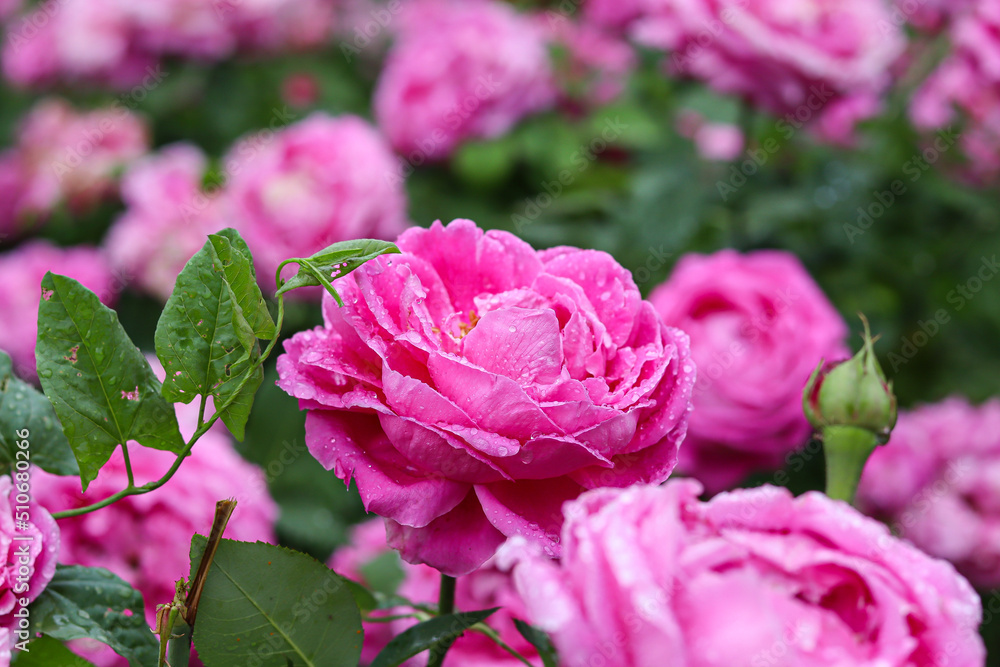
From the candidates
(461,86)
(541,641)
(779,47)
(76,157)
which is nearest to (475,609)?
(541,641)

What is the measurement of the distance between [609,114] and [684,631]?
4.46ft

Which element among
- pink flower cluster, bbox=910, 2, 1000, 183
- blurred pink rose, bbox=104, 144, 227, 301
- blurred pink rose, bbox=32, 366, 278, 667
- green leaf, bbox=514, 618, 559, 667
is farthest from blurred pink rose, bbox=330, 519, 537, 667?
pink flower cluster, bbox=910, 2, 1000, 183

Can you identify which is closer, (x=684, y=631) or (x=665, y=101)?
(x=684, y=631)

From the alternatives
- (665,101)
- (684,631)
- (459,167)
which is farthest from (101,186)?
(684,631)

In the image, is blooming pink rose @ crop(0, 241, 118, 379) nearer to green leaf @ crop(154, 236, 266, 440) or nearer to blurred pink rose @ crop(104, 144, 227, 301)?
blurred pink rose @ crop(104, 144, 227, 301)

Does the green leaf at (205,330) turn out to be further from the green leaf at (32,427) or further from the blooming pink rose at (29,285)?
the blooming pink rose at (29,285)

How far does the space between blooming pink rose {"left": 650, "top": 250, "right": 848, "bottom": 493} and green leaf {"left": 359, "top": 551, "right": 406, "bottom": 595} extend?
1.12ft

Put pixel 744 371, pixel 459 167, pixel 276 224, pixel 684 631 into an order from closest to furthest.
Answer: pixel 684 631 < pixel 744 371 < pixel 276 224 < pixel 459 167

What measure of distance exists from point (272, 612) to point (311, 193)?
3.20 feet

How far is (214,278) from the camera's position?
477mm

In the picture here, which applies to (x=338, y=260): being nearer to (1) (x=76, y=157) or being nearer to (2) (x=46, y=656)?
(2) (x=46, y=656)

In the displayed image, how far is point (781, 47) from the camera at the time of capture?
1.25 meters

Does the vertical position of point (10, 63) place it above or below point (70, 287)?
below

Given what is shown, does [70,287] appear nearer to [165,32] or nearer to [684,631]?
[684,631]
